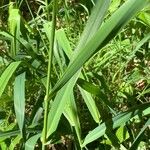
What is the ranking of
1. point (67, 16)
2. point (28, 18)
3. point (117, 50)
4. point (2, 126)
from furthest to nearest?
point (28, 18) < point (67, 16) < point (117, 50) < point (2, 126)

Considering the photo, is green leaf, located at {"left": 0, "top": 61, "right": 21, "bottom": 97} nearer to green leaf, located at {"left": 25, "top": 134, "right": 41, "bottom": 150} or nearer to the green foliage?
the green foliage

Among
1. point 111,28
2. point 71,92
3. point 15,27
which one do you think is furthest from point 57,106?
point 15,27

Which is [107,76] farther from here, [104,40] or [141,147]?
[104,40]

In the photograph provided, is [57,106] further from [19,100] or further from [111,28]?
[111,28]

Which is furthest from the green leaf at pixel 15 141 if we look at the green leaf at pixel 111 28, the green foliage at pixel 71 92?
the green leaf at pixel 111 28

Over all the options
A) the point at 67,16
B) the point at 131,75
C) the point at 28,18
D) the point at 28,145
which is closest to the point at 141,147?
the point at 131,75

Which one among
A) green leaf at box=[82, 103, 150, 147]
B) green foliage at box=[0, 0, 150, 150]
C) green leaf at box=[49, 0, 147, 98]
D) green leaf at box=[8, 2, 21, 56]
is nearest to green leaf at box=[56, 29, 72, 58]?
green foliage at box=[0, 0, 150, 150]

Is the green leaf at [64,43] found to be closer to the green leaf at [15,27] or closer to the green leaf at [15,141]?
the green leaf at [15,27]
